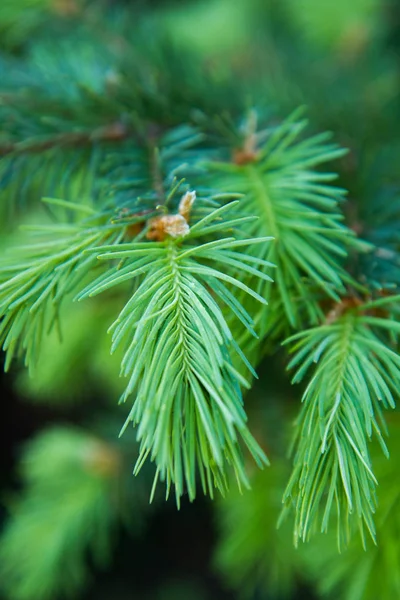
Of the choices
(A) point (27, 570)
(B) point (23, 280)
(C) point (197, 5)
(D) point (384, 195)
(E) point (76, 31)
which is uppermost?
(C) point (197, 5)

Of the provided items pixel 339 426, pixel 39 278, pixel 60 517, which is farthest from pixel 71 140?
pixel 60 517

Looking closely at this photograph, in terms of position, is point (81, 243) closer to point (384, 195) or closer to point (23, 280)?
point (23, 280)

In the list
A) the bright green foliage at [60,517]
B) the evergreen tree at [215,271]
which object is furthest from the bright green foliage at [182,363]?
the bright green foliage at [60,517]

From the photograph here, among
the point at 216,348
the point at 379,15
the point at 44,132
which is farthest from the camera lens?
the point at 379,15

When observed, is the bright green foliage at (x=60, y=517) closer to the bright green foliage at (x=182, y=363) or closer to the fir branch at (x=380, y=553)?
the fir branch at (x=380, y=553)

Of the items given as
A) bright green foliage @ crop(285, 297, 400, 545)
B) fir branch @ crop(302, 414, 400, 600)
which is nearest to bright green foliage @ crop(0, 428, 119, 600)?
fir branch @ crop(302, 414, 400, 600)

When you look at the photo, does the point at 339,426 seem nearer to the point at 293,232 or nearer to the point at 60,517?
the point at 293,232

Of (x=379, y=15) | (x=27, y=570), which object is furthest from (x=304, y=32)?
(x=27, y=570)
